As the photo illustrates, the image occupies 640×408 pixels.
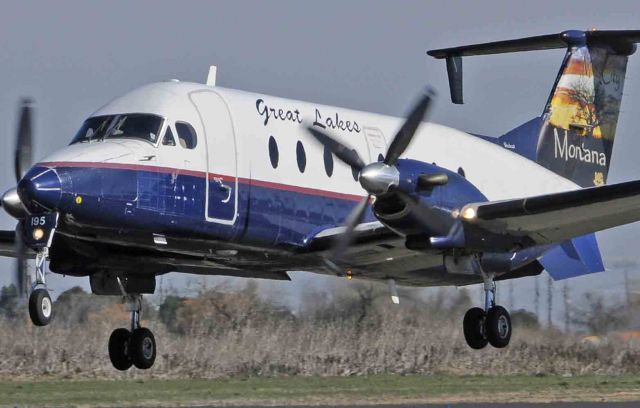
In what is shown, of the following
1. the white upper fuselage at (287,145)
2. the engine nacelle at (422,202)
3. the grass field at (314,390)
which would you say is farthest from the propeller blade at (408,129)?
the grass field at (314,390)

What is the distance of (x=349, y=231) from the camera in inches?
777

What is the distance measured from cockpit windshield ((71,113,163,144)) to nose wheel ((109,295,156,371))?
362 centimetres

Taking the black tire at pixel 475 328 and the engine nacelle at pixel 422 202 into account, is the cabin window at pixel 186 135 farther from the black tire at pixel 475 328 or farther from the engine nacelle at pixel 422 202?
the black tire at pixel 475 328

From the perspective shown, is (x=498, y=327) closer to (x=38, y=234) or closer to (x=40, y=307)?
(x=40, y=307)

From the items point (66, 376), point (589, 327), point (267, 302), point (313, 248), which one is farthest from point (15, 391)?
point (589, 327)

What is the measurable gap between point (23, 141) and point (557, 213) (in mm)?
7974

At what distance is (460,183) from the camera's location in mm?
20328

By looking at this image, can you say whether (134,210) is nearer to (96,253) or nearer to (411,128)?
(96,253)

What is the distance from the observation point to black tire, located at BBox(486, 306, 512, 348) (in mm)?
21516

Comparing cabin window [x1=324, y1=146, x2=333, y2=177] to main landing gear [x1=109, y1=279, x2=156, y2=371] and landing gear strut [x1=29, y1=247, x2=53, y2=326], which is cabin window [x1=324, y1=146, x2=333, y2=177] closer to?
main landing gear [x1=109, y1=279, x2=156, y2=371]

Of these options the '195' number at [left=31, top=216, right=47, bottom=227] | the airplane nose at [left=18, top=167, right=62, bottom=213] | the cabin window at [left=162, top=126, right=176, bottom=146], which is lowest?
the '195' number at [left=31, top=216, right=47, bottom=227]

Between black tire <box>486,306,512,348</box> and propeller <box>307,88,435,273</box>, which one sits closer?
propeller <box>307,88,435,273</box>

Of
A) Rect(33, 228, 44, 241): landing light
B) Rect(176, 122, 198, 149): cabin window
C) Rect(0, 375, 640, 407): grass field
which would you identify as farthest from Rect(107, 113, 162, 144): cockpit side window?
Rect(0, 375, 640, 407): grass field

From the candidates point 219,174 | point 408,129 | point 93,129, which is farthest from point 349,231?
point 93,129
